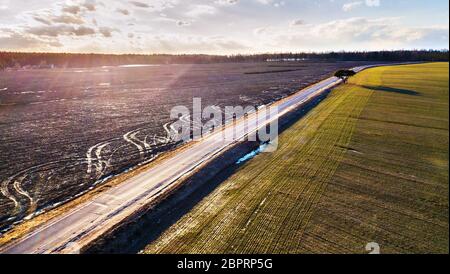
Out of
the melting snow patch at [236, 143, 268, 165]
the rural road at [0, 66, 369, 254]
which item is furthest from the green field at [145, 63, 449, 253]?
the rural road at [0, 66, 369, 254]

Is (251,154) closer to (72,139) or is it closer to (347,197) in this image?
(347,197)

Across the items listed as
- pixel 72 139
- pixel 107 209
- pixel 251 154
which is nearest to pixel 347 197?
pixel 251 154

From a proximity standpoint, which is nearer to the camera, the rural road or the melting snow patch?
the rural road

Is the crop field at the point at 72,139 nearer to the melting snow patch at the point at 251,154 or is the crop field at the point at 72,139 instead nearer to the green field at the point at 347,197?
the melting snow patch at the point at 251,154

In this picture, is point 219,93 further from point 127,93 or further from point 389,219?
point 389,219

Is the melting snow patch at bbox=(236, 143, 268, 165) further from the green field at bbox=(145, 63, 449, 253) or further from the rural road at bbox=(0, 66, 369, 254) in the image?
the rural road at bbox=(0, 66, 369, 254)

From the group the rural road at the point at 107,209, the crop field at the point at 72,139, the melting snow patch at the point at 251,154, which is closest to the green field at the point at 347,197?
the melting snow patch at the point at 251,154
